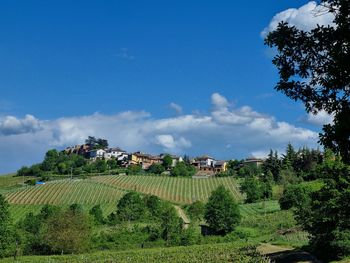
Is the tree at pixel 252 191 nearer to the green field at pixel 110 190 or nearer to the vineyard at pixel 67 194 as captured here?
the green field at pixel 110 190

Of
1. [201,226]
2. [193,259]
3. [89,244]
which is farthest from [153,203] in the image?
[193,259]

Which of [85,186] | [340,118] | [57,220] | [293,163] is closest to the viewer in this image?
[340,118]

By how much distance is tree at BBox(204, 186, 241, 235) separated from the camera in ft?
240

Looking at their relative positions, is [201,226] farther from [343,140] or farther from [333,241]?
[343,140]

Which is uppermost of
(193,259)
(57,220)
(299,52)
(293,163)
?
(293,163)

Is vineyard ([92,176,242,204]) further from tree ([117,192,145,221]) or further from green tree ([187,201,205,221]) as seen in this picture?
tree ([117,192,145,221])

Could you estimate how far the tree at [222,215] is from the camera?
240ft

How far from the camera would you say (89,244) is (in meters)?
58.3

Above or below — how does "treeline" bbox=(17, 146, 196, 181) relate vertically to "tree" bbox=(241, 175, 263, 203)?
above

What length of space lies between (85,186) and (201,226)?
1861 inches

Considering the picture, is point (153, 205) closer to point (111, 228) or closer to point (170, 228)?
point (111, 228)

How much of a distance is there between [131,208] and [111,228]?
10006 mm

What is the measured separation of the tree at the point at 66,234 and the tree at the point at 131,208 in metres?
24.0

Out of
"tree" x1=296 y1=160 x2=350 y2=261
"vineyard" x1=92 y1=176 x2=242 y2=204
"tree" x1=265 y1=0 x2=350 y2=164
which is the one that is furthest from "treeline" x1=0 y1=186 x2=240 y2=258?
"tree" x1=265 y1=0 x2=350 y2=164
